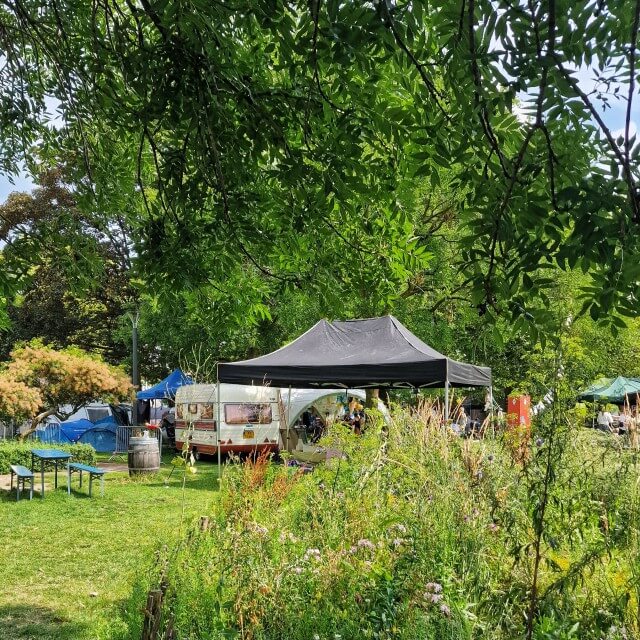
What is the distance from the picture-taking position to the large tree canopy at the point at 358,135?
1.59 meters

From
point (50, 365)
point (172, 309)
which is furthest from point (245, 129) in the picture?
point (50, 365)

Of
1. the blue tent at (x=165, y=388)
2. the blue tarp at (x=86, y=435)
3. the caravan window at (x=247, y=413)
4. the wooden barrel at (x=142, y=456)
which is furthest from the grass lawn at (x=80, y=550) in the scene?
the blue tarp at (x=86, y=435)

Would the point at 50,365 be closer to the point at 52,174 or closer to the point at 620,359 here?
the point at 52,174

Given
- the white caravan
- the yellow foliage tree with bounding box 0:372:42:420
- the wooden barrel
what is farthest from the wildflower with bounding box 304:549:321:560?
the white caravan

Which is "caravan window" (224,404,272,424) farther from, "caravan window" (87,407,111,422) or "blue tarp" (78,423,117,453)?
"caravan window" (87,407,111,422)

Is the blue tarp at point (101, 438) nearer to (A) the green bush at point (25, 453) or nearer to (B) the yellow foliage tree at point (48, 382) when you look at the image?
(B) the yellow foliage tree at point (48, 382)

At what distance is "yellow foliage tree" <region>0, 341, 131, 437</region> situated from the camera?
14.1m

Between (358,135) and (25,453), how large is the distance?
12771 mm

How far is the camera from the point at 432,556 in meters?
3.42

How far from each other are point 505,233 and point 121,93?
9.45 feet

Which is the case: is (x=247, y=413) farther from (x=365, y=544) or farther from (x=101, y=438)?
(x=365, y=544)

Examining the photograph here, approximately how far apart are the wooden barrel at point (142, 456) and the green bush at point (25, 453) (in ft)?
6.32

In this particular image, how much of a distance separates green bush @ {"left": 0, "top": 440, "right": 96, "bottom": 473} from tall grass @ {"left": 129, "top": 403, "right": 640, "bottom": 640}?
32.7 ft

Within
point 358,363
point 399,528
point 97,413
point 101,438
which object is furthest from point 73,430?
point 399,528
